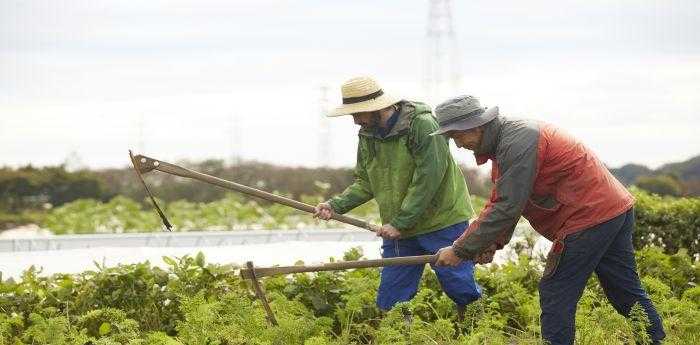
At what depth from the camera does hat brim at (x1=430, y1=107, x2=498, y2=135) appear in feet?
17.0

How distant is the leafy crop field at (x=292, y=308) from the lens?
5.84m

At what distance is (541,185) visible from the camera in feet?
17.2

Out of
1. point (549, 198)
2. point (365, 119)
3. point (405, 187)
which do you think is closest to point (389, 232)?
point (405, 187)

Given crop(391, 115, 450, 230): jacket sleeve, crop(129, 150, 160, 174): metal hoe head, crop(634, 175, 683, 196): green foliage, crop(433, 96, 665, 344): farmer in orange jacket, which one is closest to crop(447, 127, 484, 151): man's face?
crop(433, 96, 665, 344): farmer in orange jacket

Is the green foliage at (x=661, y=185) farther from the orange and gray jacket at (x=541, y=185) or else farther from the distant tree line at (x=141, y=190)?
the orange and gray jacket at (x=541, y=185)

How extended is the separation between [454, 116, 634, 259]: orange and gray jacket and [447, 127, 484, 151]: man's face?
0.10 feet

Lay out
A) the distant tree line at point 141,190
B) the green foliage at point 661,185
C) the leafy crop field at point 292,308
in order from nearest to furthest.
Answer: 1. the leafy crop field at point 292,308
2. the distant tree line at point 141,190
3. the green foliage at point 661,185

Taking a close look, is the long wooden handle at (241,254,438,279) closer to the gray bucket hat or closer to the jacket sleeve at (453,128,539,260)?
the jacket sleeve at (453,128,539,260)

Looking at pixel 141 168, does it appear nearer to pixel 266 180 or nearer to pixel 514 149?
pixel 514 149

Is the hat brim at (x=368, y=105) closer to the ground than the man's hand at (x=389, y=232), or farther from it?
farther from it

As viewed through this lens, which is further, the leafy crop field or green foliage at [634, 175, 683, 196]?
green foliage at [634, 175, 683, 196]

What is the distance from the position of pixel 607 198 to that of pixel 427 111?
134 centimetres

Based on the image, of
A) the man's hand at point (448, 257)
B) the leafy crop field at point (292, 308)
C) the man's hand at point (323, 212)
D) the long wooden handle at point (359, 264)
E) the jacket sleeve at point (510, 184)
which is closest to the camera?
the jacket sleeve at point (510, 184)

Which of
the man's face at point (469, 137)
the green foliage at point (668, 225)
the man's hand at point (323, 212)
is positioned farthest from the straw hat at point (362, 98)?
the green foliage at point (668, 225)
